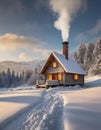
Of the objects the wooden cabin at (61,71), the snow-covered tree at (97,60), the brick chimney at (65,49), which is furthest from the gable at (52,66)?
the snow-covered tree at (97,60)

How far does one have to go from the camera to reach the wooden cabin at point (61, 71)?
32.8m

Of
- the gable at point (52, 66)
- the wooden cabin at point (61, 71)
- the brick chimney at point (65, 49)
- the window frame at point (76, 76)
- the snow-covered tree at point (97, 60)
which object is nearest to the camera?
the wooden cabin at point (61, 71)

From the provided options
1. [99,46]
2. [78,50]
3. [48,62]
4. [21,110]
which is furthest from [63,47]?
[78,50]

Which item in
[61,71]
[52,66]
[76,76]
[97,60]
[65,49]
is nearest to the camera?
[61,71]

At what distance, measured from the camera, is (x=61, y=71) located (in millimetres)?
34281

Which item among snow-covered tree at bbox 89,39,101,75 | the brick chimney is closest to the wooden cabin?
the brick chimney

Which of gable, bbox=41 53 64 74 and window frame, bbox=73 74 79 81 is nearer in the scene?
gable, bbox=41 53 64 74

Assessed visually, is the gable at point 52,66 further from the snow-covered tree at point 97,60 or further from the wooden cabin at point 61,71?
the snow-covered tree at point 97,60

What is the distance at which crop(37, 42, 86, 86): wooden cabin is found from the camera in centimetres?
3281

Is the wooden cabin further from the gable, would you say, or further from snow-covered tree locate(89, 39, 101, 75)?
snow-covered tree locate(89, 39, 101, 75)

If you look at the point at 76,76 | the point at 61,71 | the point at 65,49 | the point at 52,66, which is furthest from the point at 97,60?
the point at 61,71

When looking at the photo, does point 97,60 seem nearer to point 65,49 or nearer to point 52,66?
point 65,49

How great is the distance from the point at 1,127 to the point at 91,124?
3710mm

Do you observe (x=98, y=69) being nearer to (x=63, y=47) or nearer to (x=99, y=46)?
(x=99, y=46)
